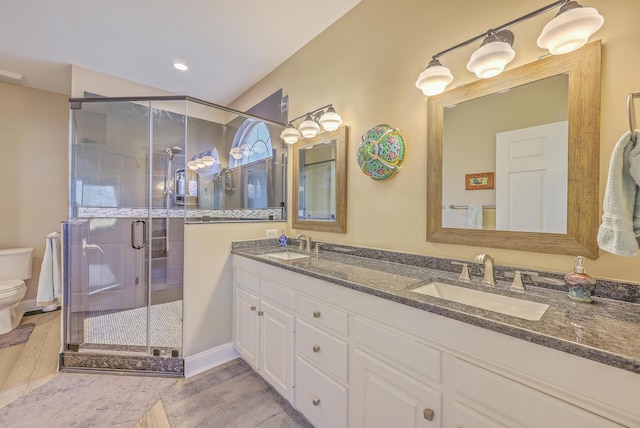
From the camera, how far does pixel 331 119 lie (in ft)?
6.30

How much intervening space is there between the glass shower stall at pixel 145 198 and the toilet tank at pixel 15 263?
0.84 meters

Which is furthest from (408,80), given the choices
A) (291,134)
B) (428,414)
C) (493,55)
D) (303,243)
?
(428,414)

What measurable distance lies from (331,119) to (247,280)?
1377 mm

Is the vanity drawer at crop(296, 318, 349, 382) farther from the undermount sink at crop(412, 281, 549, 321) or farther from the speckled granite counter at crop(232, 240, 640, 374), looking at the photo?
the undermount sink at crop(412, 281, 549, 321)

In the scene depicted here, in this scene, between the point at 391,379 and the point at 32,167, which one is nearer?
the point at 391,379

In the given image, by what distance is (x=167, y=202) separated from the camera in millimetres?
2781

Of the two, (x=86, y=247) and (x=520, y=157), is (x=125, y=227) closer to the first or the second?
(x=86, y=247)

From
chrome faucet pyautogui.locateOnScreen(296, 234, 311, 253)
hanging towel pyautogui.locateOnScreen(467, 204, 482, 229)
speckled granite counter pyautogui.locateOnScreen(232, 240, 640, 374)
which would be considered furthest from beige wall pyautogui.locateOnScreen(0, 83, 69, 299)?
hanging towel pyautogui.locateOnScreen(467, 204, 482, 229)

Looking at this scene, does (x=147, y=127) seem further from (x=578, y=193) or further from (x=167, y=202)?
(x=578, y=193)

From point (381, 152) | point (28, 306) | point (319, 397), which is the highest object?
point (381, 152)

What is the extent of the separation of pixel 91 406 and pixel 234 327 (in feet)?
3.08

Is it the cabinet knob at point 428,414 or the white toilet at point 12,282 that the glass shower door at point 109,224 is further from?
the cabinet knob at point 428,414

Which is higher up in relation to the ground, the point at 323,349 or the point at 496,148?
the point at 496,148

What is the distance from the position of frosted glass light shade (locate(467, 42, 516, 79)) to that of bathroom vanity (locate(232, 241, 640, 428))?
96 cm
